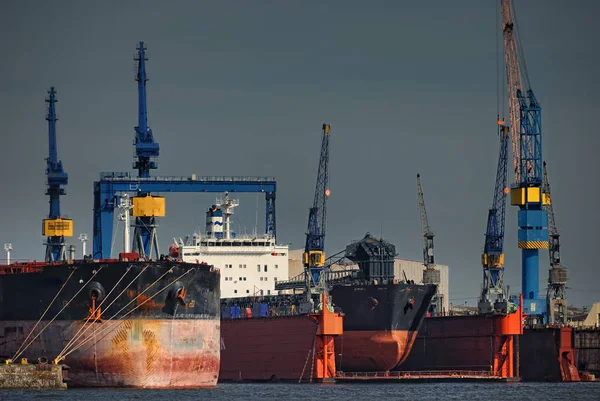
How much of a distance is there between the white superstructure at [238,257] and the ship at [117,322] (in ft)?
95.6

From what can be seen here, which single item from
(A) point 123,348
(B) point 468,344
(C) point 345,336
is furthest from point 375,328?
(A) point 123,348

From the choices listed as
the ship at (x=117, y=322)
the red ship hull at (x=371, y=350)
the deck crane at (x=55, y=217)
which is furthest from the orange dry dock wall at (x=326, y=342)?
the deck crane at (x=55, y=217)

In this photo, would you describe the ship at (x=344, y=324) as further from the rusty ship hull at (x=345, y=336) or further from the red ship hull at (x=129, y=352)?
the red ship hull at (x=129, y=352)

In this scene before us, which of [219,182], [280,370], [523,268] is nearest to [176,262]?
[280,370]

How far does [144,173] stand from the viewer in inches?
3723

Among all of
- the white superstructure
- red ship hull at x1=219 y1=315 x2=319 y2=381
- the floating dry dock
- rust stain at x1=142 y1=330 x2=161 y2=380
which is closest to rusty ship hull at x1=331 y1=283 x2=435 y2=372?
red ship hull at x1=219 y1=315 x2=319 y2=381

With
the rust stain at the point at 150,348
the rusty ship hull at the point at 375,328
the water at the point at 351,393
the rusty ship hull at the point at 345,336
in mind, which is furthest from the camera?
the rusty ship hull at the point at 375,328

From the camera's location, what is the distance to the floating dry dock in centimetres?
6706

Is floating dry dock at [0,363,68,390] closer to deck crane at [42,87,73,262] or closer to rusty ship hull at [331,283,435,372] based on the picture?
rusty ship hull at [331,283,435,372]

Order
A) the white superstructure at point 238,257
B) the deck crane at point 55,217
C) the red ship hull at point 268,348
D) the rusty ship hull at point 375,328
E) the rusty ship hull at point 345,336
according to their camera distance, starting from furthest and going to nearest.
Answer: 1. the deck crane at point 55,217
2. the white superstructure at point 238,257
3. the rusty ship hull at point 375,328
4. the rusty ship hull at point 345,336
5. the red ship hull at point 268,348

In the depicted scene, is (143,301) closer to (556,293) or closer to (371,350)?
(371,350)

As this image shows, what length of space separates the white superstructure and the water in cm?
1776

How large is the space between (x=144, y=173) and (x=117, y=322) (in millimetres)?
26775

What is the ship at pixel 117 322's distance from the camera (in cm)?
6875
